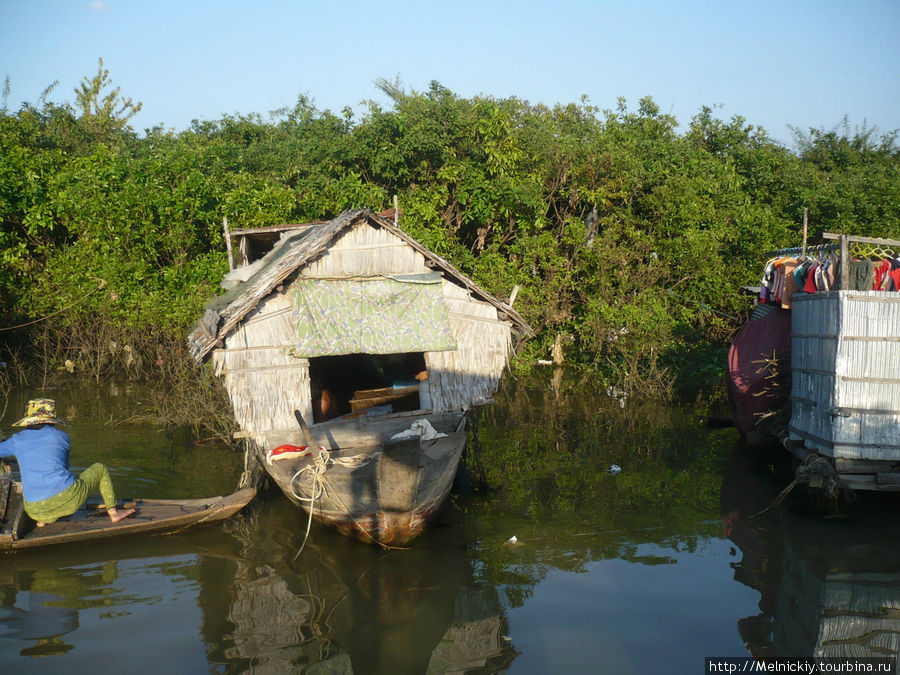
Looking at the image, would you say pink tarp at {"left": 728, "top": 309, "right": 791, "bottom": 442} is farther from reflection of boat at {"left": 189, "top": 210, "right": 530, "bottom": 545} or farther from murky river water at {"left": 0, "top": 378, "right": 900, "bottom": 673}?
reflection of boat at {"left": 189, "top": 210, "right": 530, "bottom": 545}

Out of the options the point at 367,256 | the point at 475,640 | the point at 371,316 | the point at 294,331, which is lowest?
the point at 475,640

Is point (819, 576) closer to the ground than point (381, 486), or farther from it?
closer to the ground

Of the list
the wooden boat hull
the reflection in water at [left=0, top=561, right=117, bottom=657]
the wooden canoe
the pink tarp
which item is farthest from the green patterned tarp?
the pink tarp

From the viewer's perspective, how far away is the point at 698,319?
46.3 ft

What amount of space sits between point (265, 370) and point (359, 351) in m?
0.91

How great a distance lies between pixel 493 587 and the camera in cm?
577

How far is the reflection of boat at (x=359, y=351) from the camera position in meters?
6.13

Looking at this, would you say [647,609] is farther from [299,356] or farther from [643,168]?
[643,168]

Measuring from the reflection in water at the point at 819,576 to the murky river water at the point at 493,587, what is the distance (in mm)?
17

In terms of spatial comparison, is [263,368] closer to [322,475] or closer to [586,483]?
[322,475]

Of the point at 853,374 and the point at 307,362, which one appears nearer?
the point at 853,374

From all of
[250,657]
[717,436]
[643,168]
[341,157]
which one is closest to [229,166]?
[341,157]

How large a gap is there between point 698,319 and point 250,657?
11.4 m

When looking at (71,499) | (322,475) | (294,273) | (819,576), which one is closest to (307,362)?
(294,273)
